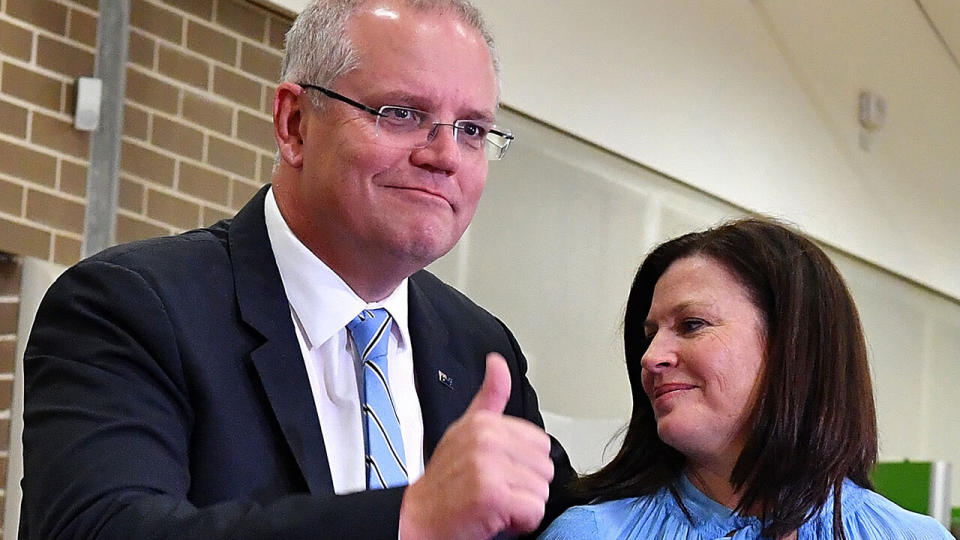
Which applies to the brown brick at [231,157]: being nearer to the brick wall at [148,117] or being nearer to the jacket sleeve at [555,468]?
the brick wall at [148,117]

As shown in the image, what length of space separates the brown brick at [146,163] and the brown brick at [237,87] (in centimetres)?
27

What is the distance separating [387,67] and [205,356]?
0.46 m

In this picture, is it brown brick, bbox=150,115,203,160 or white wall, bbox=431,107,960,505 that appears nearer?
brown brick, bbox=150,115,203,160

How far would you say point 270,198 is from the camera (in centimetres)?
205

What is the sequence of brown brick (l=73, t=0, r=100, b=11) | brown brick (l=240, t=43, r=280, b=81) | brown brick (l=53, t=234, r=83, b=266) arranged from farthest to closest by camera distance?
brown brick (l=240, t=43, r=280, b=81)
brown brick (l=73, t=0, r=100, b=11)
brown brick (l=53, t=234, r=83, b=266)

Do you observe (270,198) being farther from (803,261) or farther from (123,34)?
(123,34)

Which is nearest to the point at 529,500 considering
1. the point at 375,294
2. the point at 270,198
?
the point at 375,294

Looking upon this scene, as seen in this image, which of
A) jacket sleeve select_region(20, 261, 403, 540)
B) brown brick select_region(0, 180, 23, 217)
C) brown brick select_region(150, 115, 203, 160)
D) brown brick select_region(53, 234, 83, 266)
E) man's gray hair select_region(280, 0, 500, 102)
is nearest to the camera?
jacket sleeve select_region(20, 261, 403, 540)

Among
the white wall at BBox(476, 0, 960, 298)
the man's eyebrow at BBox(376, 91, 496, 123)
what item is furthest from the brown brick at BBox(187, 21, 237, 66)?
the man's eyebrow at BBox(376, 91, 496, 123)

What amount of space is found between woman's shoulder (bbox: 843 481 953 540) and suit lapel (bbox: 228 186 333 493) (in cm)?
75

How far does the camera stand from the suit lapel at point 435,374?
199 centimetres

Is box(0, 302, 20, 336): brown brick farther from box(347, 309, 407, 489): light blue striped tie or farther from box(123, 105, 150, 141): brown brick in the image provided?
box(347, 309, 407, 489): light blue striped tie

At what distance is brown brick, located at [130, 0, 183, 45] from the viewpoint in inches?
148

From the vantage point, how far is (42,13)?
356cm
